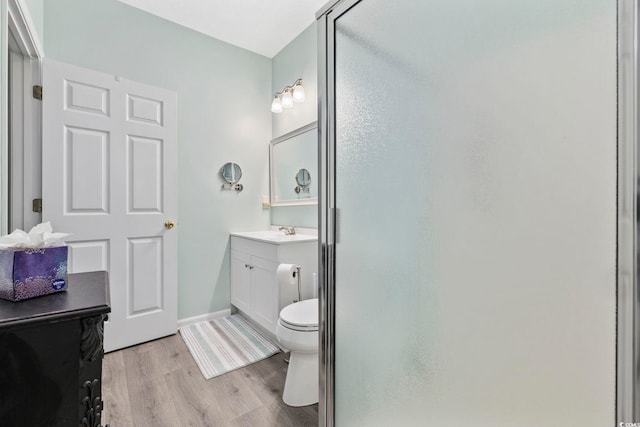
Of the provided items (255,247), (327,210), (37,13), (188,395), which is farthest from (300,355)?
(37,13)

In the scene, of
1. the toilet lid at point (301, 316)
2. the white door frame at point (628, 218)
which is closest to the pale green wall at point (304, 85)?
the toilet lid at point (301, 316)

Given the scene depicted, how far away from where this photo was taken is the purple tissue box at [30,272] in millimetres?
722

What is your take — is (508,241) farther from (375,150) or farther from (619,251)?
(375,150)

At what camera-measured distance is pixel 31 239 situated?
780 mm

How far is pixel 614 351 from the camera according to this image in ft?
1.67

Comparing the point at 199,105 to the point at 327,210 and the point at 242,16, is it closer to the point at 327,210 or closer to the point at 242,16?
the point at 242,16

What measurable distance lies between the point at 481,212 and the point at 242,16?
2.52m

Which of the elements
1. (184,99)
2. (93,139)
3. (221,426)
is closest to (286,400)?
(221,426)

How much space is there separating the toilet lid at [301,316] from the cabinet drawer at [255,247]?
0.41m

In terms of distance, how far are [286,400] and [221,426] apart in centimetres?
33

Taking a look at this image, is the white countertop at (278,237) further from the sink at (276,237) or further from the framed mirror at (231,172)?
the framed mirror at (231,172)

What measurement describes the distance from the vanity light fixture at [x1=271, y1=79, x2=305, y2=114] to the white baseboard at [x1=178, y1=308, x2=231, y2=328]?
1.95m

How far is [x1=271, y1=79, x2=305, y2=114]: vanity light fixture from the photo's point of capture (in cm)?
244

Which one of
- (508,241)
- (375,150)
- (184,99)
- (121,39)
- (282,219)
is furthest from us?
(282,219)
